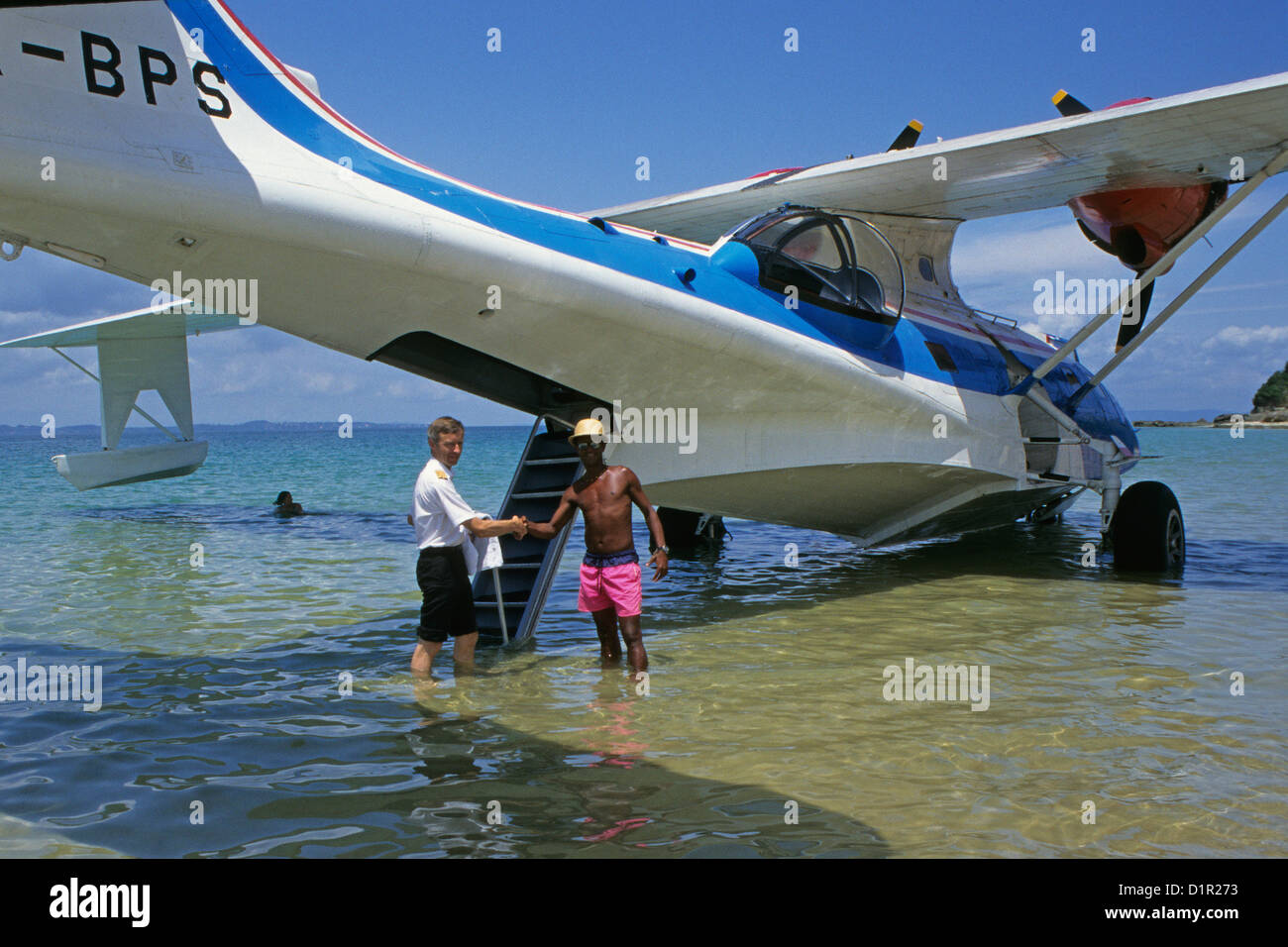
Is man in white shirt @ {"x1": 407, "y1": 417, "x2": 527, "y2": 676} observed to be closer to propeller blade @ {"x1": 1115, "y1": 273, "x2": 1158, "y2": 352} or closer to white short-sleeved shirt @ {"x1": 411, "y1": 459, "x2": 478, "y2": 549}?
white short-sleeved shirt @ {"x1": 411, "y1": 459, "x2": 478, "y2": 549}

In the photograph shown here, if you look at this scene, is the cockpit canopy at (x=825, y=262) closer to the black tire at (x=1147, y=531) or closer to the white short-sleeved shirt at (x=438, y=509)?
the white short-sleeved shirt at (x=438, y=509)

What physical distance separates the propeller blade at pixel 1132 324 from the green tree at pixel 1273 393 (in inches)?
3179

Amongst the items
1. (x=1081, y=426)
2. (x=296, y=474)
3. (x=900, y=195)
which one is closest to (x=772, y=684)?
(x=900, y=195)

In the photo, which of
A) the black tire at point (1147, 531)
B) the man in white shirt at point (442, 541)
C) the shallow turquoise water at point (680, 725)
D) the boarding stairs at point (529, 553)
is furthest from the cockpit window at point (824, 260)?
the black tire at point (1147, 531)

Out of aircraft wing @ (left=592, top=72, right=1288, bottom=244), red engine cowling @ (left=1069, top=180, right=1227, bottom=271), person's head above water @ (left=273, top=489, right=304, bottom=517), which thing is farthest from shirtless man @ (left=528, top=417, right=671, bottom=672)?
person's head above water @ (left=273, top=489, right=304, bottom=517)

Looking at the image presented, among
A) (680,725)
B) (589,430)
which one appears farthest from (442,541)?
(680,725)

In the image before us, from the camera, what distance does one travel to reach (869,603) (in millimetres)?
8898

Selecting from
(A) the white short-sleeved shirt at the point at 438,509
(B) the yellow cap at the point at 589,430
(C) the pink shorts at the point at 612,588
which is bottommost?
(C) the pink shorts at the point at 612,588

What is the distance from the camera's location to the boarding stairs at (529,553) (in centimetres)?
724

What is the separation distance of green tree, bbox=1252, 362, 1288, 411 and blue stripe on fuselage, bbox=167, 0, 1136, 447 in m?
82.9

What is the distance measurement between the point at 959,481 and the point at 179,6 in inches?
305

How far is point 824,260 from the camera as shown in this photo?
327 inches

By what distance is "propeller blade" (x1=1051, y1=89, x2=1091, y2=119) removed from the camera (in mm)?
9466

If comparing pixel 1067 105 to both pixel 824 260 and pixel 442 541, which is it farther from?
pixel 442 541
